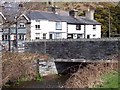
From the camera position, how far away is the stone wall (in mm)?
12773

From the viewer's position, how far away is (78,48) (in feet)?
45.3

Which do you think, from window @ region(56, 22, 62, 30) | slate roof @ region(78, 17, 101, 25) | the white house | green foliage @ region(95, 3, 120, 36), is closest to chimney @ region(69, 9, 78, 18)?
the white house

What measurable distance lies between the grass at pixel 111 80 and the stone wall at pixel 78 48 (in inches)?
253

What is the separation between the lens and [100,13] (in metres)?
19.9

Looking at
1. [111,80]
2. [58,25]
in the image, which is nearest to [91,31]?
[58,25]

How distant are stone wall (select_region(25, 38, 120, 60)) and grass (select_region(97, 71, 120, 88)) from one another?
6.43 metres

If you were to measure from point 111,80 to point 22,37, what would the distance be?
14.5 meters

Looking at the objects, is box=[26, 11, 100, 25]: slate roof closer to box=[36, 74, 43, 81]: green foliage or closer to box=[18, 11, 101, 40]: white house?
box=[18, 11, 101, 40]: white house

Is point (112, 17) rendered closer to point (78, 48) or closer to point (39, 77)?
point (78, 48)

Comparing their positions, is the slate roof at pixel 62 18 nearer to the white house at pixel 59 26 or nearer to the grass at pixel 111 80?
the white house at pixel 59 26

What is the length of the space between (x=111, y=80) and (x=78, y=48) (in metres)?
8.54

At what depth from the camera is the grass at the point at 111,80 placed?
5.03 metres

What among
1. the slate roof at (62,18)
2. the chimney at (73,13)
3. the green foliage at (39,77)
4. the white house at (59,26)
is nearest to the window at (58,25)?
the white house at (59,26)

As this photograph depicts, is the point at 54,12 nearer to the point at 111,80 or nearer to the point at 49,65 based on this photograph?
the point at 49,65
